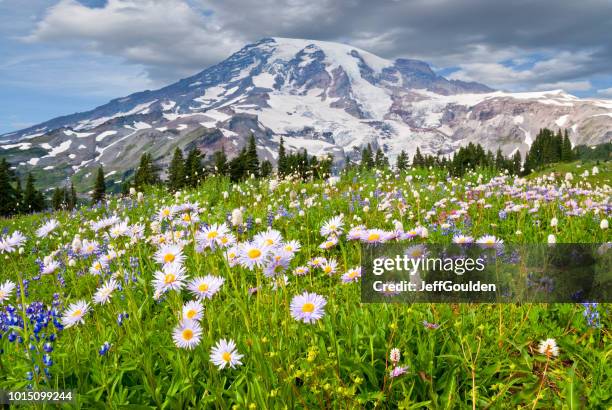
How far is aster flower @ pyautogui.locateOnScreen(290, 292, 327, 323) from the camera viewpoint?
7.89ft

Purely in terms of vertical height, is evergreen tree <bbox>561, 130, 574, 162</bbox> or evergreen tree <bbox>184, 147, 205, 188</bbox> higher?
evergreen tree <bbox>184, 147, 205, 188</bbox>

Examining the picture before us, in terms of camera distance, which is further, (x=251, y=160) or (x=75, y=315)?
(x=251, y=160)

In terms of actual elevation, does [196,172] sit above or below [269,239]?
below

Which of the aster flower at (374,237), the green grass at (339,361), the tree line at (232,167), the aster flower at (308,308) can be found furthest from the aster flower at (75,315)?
the tree line at (232,167)

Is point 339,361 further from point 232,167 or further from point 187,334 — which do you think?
point 232,167

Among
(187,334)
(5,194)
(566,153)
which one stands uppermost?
(187,334)

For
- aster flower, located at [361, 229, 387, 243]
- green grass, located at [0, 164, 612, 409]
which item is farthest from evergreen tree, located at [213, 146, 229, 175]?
aster flower, located at [361, 229, 387, 243]

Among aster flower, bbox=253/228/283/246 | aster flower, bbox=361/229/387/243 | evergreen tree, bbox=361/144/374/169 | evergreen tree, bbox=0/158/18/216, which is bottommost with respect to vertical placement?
evergreen tree, bbox=0/158/18/216

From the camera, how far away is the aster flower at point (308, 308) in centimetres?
240

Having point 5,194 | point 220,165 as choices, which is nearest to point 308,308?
point 220,165

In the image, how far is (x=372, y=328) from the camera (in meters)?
3.23

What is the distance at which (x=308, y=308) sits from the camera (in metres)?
2.48

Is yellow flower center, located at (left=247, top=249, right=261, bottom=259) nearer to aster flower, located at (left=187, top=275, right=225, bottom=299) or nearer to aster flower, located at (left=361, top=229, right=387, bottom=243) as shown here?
aster flower, located at (left=187, top=275, right=225, bottom=299)

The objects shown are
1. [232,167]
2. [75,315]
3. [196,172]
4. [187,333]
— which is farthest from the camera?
[232,167]
